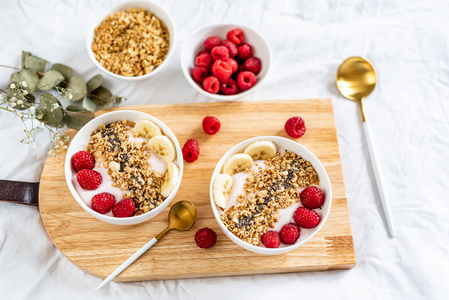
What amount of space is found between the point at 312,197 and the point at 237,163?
1.06 ft

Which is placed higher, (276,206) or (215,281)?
(276,206)

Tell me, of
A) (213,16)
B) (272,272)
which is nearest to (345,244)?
(272,272)

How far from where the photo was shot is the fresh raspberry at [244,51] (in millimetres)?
1993

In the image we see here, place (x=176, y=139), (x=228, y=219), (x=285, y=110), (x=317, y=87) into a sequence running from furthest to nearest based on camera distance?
(x=317, y=87)
(x=285, y=110)
(x=176, y=139)
(x=228, y=219)

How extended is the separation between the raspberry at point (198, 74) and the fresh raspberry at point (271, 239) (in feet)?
2.57

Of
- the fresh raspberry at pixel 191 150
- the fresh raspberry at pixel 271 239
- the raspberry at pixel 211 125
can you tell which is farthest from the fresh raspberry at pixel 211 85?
the fresh raspberry at pixel 271 239

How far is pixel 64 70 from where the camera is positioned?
205 cm

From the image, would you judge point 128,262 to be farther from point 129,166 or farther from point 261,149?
point 261,149

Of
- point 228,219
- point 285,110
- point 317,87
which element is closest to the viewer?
point 228,219

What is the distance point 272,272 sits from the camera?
5.88 ft

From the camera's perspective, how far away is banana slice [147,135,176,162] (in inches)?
67.2

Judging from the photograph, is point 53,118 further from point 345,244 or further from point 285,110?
point 345,244

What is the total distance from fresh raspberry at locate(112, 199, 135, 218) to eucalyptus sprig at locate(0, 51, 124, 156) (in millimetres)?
Answer: 427

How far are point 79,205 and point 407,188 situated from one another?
1.48 m
